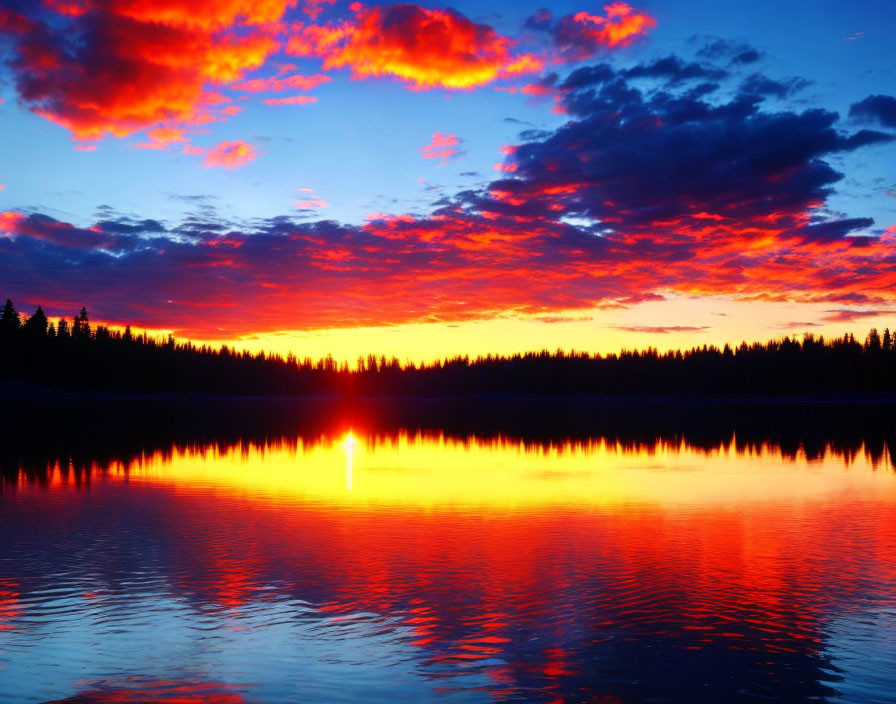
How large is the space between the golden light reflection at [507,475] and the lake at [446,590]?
1.05 feet

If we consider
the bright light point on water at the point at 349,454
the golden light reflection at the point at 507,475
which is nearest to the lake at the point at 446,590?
the golden light reflection at the point at 507,475

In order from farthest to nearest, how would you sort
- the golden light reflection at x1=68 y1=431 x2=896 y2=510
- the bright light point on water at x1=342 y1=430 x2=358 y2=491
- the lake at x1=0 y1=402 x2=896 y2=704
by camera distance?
the bright light point on water at x1=342 y1=430 x2=358 y2=491 < the golden light reflection at x1=68 y1=431 x2=896 y2=510 < the lake at x1=0 y1=402 x2=896 y2=704

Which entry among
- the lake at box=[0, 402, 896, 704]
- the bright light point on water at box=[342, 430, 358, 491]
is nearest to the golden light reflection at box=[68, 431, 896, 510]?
the bright light point on water at box=[342, 430, 358, 491]

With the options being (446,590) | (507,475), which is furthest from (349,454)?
(446,590)

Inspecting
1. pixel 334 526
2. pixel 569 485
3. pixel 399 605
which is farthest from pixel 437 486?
pixel 399 605

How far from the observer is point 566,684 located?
10922 millimetres

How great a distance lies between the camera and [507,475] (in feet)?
117

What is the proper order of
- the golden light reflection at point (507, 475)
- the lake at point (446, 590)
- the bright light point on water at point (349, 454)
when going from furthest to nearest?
the bright light point on water at point (349, 454), the golden light reflection at point (507, 475), the lake at point (446, 590)

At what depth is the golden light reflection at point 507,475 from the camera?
2886 centimetres

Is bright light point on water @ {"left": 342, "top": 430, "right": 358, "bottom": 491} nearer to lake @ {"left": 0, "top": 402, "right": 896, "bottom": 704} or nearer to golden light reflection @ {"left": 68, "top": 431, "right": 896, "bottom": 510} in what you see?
golden light reflection @ {"left": 68, "top": 431, "right": 896, "bottom": 510}

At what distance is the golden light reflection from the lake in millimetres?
319

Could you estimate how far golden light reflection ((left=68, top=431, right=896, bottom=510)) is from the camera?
28.9 m

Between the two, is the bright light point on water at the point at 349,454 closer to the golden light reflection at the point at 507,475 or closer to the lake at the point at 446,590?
the golden light reflection at the point at 507,475

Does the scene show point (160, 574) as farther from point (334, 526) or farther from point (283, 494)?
point (283, 494)
